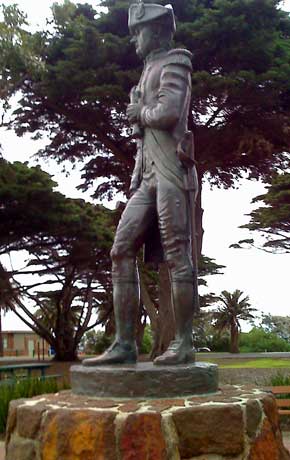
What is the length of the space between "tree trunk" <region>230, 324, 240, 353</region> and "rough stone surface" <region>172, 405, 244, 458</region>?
84.9ft

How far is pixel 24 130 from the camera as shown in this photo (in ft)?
64.2

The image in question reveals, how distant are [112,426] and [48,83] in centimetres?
1469

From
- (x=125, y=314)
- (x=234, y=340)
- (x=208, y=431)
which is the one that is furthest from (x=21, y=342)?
(x=208, y=431)

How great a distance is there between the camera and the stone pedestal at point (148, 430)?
373 centimetres

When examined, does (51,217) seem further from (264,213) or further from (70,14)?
(264,213)

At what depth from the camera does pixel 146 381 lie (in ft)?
13.5

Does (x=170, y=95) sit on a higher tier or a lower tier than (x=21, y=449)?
higher

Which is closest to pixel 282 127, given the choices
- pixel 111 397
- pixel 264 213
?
pixel 264 213

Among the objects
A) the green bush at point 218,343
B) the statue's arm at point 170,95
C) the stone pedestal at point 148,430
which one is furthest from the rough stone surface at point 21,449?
the green bush at point 218,343

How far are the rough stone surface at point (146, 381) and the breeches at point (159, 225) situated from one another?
2.10 ft

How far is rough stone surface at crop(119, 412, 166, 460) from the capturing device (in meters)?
3.71

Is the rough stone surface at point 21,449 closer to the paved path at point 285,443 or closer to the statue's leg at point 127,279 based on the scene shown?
the statue's leg at point 127,279

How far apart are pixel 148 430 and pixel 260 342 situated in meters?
29.3

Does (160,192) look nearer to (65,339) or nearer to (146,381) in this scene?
(146,381)
